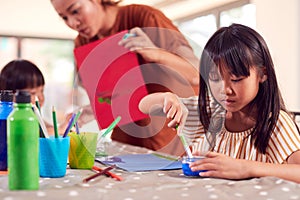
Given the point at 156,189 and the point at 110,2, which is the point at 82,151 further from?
the point at 110,2

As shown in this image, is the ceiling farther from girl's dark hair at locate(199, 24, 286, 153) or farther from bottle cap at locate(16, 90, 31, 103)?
bottle cap at locate(16, 90, 31, 103)

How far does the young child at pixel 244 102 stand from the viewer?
1108 mm

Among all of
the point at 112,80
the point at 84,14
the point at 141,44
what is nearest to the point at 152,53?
the point at 141,44

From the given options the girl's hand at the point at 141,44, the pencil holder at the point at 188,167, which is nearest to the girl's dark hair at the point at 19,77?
the girl's hand at the point at 141,44

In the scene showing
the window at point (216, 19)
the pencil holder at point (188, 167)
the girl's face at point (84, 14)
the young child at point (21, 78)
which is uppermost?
the window at point (216, 19)

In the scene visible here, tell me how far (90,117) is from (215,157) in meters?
0.93

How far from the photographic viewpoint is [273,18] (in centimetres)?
311

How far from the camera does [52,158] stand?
91cm

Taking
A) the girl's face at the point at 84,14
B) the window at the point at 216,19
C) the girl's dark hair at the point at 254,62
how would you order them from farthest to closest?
the window at the point at 216,19 → the girl's face at the point at 84,14 → the girl's dark hair at the point at 254,62

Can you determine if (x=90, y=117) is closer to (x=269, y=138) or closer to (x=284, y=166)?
(x=269, y=138)

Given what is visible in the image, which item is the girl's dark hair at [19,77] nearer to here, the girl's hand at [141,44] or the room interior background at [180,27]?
the room interior background at [180,27]

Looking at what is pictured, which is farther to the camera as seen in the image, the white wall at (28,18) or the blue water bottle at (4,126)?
the white wall at (28,18)

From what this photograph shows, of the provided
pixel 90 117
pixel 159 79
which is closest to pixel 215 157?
pixel 159 79

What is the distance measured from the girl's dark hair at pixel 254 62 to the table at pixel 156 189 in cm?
29
